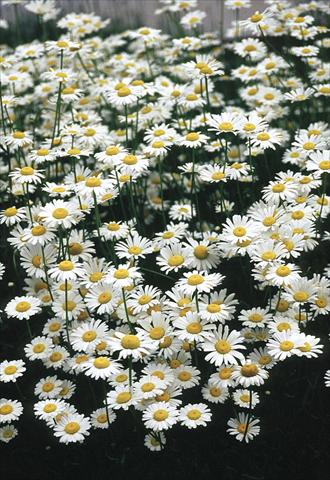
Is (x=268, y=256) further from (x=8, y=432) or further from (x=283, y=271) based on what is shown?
(x=8, y=432)

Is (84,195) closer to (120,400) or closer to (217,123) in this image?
(217,123)

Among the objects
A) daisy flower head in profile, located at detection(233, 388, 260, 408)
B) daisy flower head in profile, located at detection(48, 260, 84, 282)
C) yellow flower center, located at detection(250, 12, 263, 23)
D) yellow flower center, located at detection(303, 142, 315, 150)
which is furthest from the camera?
yellow flower center, located at detection(250, 12, 263, 23)

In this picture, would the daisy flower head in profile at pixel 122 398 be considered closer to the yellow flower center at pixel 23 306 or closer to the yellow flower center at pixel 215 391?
the yellow flower center at pixel 215 391

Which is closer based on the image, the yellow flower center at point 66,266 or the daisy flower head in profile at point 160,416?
the daisy flower head in profile at point 160,416

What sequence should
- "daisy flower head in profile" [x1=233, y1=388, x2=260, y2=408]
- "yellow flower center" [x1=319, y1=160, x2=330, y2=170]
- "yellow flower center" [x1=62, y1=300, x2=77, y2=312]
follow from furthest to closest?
"yellow flower center" [x1=319, y1=160, x2=330, y2=170] < "yellow flower center" [x1=62, y1=300, x2=77, y2=312] < "daisy flower head in profile" [x1=233, y1=388, x2=260, y2=408]

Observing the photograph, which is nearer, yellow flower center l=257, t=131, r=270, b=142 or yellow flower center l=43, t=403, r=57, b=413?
yellow flower center l=43, t=403, r=57, b=413

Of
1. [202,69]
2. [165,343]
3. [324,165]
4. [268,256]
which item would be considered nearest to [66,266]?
[165,343]

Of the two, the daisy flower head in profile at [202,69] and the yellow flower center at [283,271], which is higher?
the daisy flower head in profile at [202,69]

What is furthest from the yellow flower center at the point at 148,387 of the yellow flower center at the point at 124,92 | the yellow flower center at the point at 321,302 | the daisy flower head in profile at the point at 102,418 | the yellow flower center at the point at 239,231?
the yellow flower center at the point at 124,92

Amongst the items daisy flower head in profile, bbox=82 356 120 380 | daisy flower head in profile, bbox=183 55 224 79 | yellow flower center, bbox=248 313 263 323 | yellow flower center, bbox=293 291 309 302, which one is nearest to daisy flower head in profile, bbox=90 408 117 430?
daisy flower head in profile, bbox=82 356 120 380

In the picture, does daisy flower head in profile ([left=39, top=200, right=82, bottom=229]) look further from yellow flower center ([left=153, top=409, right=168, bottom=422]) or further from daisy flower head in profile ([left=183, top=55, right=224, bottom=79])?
daisy flower head in profile ([left=183, top=55, right=224, bottom=79])

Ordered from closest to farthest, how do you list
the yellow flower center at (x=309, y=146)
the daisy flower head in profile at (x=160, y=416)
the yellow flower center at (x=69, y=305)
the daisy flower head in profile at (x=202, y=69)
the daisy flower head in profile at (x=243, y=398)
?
the daisy flower head in profile at (x=160, y=416)
the daisy flower head in profile at (x=243, y=398)
the yellow flower center at (x=69, y=305)
the yellow flower center at (x=309, y=146)
the daisy flower head in profile at (x=202, y=69)
